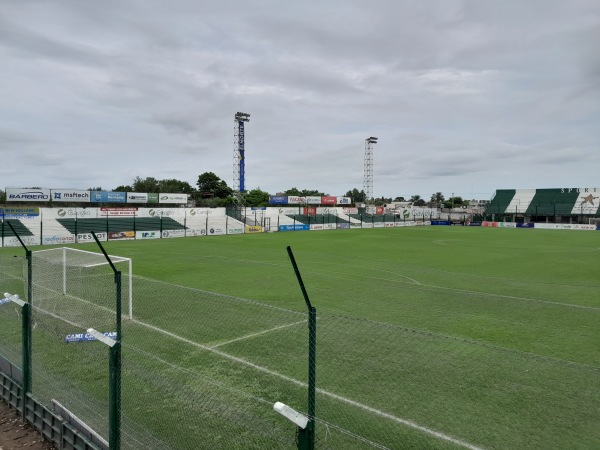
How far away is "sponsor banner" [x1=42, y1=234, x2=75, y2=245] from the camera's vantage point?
Answer: 123 ft

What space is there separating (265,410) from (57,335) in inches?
244

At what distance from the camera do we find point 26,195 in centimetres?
5122

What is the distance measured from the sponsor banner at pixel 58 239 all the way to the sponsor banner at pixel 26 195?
16.6m

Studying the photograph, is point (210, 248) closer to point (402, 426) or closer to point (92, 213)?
point (92, 213)

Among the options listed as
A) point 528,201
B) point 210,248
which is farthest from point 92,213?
point 528,201

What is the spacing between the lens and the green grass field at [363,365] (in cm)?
626

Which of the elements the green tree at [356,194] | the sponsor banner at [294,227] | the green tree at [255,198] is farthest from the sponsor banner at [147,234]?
the green tree at [356,194]

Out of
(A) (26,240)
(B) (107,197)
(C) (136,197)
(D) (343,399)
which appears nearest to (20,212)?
(A) (26,240)

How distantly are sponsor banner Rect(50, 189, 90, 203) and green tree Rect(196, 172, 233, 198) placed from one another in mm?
56777

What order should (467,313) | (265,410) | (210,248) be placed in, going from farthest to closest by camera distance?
(210,248) → (467,313) → (265,410)

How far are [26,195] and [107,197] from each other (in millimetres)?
9373

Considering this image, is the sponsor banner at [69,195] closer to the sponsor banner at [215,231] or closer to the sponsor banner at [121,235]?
the sponsor banner at [121,235]

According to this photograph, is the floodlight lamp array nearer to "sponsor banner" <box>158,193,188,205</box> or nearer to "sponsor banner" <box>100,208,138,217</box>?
"sponsor banner" <box>158,193,188,205</box>

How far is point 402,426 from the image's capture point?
6.41 metres
